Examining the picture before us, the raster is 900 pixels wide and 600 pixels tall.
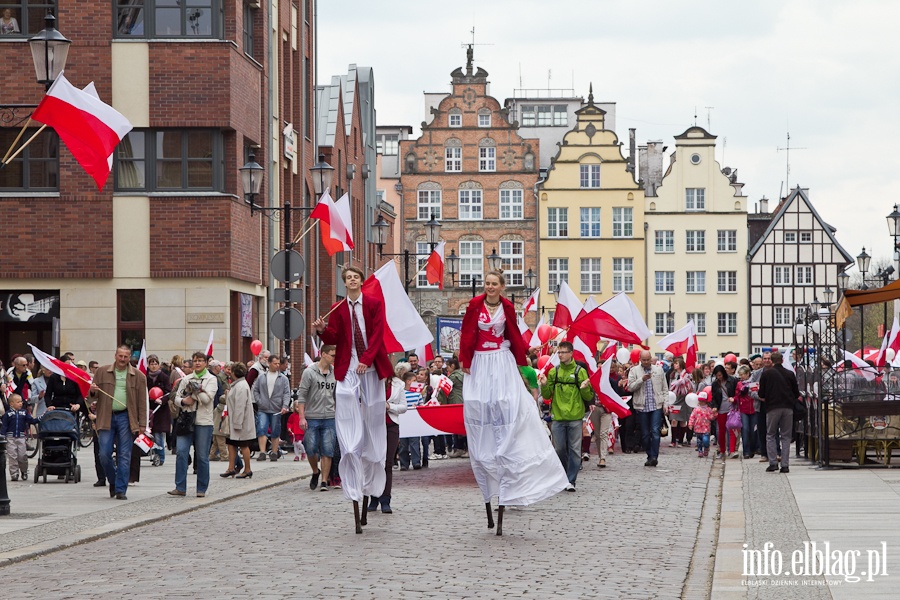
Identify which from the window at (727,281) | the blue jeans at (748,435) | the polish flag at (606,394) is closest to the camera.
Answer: the polish flag at (606,394)

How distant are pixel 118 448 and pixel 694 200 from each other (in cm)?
7128

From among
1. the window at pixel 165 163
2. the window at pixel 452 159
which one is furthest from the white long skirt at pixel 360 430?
the window at pixel 452 159

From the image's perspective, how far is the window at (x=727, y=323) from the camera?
8662 cm

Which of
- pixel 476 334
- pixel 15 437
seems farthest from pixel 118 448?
pixel 476 334

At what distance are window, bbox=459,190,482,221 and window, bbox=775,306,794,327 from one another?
17378 millimetres

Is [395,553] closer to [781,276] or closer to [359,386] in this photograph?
[359,386]

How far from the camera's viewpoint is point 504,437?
13180mm

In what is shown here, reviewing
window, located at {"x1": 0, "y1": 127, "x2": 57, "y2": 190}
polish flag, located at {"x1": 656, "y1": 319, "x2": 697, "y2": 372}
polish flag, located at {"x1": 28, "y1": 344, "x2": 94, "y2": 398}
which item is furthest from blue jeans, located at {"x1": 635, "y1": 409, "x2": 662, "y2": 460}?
window, located at {"x1": 0, "y1": 127, "x2": 57, "y2": 190}

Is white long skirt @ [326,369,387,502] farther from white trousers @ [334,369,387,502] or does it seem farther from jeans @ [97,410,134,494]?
jeans @ [97,410,134,494]

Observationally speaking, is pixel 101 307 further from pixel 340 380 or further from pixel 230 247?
pixel 340 380

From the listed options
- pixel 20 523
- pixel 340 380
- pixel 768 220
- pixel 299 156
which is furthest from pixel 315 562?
pixel 768 220

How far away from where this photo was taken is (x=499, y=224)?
86.5 m

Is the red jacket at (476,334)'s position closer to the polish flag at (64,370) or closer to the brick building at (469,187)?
the polish flag at (64,370)

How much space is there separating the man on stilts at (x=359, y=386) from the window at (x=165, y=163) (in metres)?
20.7
